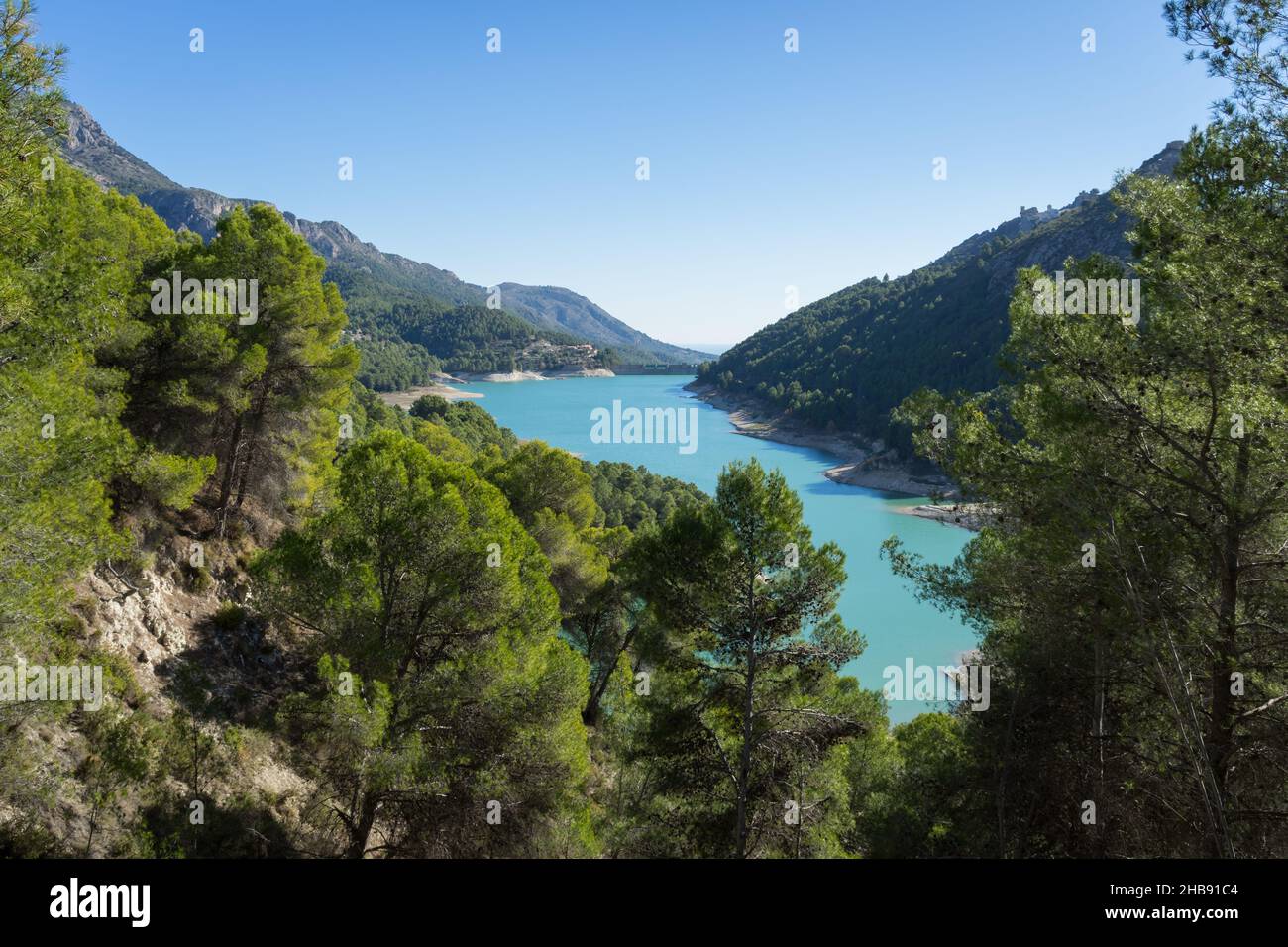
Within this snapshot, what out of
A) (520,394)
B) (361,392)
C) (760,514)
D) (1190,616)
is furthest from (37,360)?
(520,394)

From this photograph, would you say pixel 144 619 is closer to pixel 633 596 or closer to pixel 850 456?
pixel 633 596

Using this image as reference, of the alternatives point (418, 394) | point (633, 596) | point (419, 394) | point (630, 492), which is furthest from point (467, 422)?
point (633, 596)

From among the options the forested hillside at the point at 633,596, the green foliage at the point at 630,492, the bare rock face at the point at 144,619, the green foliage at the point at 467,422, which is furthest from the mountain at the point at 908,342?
the bare rock face at the point at 144,619

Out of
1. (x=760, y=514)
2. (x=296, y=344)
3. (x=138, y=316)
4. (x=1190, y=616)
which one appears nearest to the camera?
(x=1190, y=616)

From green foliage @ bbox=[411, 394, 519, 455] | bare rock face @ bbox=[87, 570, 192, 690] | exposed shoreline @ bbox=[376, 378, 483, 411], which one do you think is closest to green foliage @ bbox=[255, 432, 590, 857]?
bare rock face @ bbox=[87, 570, 192, 690]
